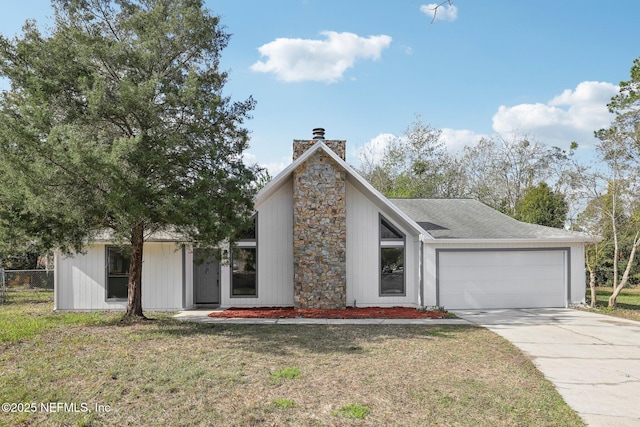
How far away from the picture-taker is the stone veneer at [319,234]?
12.8 meters

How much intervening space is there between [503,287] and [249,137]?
30.7 ft

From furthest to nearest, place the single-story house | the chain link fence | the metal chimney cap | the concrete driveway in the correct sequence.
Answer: the chain link fence, the metal chimney cap, the single-story house, the concrete driveway

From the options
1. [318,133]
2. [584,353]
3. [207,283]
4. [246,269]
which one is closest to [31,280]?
[207,283]

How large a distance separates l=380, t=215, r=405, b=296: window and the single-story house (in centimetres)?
3

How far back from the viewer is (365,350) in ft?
26.8

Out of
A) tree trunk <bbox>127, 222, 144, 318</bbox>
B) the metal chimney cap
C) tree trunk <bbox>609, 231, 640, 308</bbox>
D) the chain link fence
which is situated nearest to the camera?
tree trunk <bbox>127, 222, 144, 318</bbox>

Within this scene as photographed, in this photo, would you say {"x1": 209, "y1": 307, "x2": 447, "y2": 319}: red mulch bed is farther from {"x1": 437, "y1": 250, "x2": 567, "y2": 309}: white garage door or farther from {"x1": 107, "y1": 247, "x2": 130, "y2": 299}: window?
{"x1": 107, "y1": 247, "x2": 130, "y2": 299}: window

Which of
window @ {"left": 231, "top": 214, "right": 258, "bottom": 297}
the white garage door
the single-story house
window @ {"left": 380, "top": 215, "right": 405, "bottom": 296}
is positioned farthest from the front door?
the white garage door

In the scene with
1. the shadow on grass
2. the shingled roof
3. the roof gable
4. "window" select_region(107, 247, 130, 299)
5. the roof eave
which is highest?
the roof gable

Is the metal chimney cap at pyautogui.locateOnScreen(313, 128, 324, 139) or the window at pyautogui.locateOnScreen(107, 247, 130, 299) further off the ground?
the metal chimney cap at pyautogui.locateOnScreen(313, 128, 324, 139)

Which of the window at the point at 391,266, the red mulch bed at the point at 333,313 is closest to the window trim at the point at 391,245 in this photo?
the window at the point at 391,266

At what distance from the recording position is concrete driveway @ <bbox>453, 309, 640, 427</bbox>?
553cm

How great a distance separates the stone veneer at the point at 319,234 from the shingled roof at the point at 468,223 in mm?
3216

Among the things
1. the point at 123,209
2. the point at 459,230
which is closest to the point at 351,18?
the point at 123,209
